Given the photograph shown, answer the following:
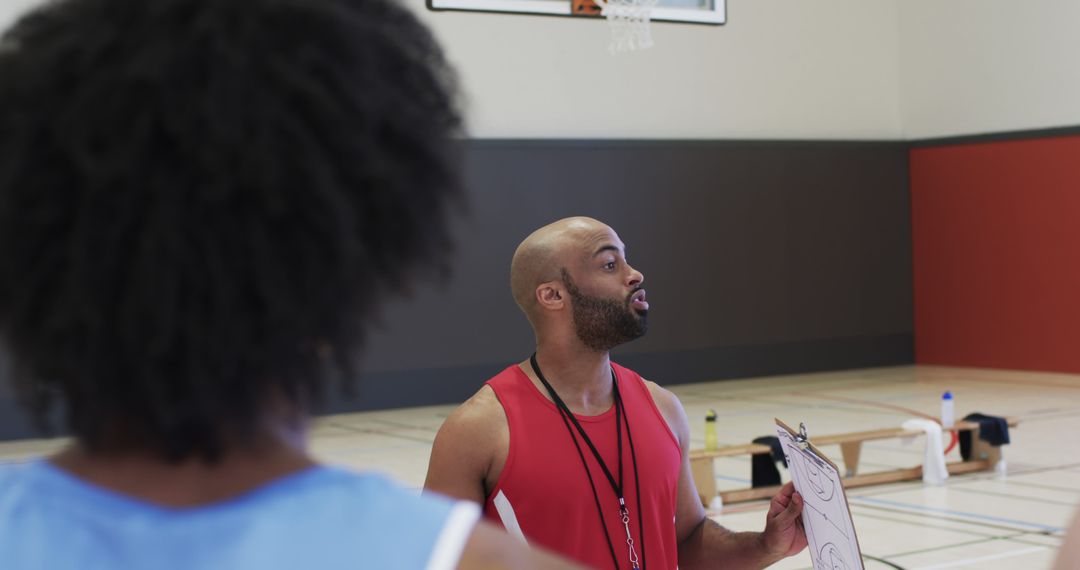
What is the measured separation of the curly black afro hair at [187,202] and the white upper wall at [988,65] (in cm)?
1325

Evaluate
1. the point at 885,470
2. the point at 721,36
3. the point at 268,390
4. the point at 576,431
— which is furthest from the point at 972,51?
the point at 268,390

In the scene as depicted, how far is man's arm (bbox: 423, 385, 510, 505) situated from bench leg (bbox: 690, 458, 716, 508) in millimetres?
3979

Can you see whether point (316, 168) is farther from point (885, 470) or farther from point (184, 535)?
point (885, 470)

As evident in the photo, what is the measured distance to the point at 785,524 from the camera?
280 cm

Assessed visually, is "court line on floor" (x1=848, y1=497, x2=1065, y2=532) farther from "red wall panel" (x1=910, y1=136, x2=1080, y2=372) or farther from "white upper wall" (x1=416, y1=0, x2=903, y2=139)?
"red wall panel" (x1=910, y1=136, x2=1080, y2=372)

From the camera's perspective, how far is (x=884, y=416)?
1030 centimetres

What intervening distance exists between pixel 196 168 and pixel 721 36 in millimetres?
13118

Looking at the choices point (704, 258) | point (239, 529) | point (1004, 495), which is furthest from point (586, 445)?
point (704, 258)

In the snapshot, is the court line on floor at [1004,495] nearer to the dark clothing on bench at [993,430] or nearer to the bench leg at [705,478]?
the dark clothing on bench at [993,430]

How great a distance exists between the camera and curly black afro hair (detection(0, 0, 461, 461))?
2.94 feet

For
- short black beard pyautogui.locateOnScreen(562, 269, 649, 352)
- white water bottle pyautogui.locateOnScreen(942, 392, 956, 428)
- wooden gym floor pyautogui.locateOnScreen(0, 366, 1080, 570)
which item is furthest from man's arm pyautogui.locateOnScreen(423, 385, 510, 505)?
white water bottle pyautogui.locateOnScreen(942, 392, 956, 428)

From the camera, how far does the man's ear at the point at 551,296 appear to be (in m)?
3.36

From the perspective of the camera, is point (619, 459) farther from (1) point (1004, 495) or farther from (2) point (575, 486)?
(1) point (1004, 495)

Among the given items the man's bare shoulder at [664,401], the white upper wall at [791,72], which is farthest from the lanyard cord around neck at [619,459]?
the white upper wall at [791,72]
